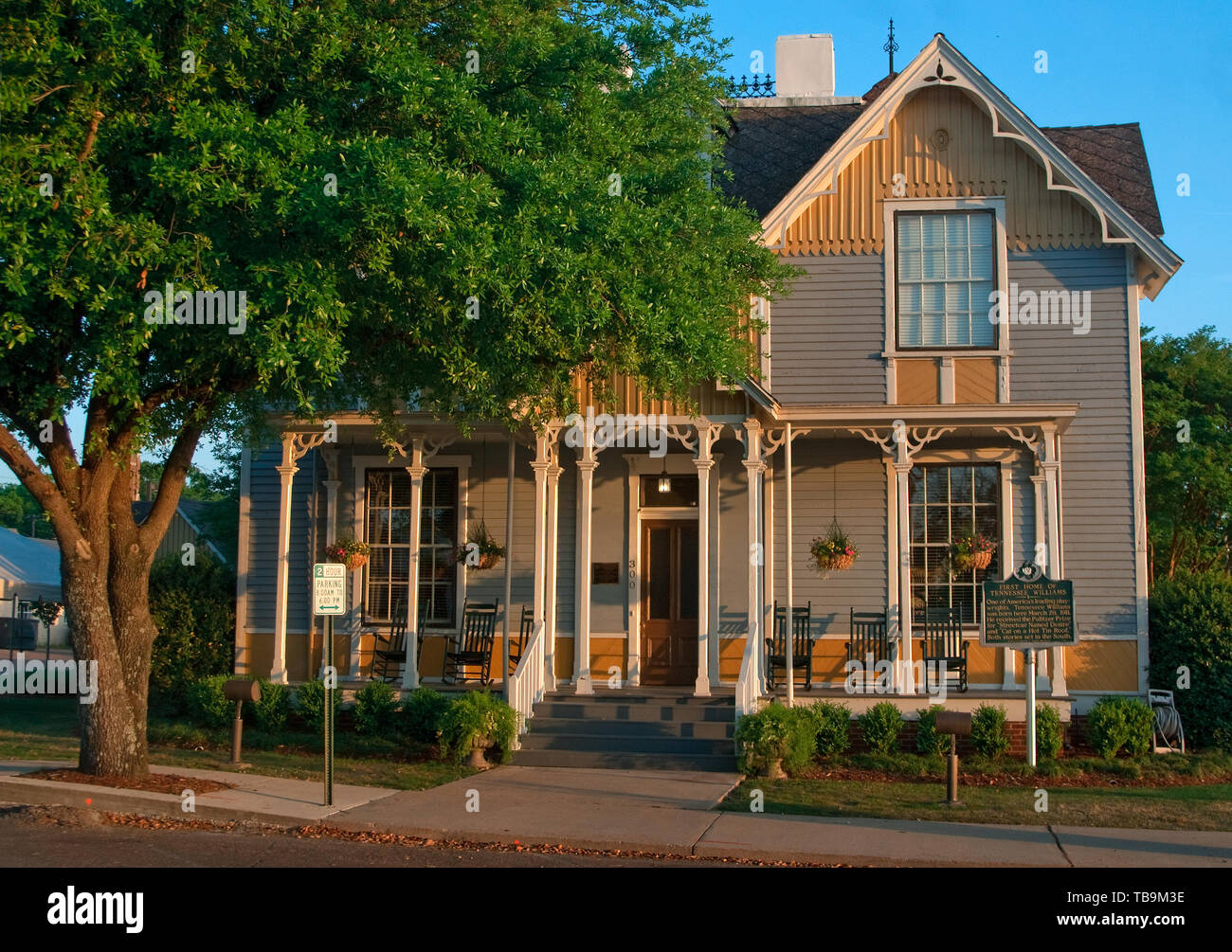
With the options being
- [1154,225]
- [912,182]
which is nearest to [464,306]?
[912,182]

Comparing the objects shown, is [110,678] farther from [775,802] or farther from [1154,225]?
[1154,225]

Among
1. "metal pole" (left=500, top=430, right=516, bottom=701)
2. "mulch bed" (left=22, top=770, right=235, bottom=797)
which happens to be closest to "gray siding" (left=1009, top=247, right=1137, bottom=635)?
"metal pole" (left=500, top=430, right=516, bottom=701)

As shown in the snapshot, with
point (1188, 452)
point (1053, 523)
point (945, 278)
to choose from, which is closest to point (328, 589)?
point (1053, 523)

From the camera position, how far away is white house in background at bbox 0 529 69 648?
1231 inches

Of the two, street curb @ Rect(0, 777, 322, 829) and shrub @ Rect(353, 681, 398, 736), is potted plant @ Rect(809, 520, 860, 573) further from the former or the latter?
street curb @ Rect(0, 777, 322, 829)

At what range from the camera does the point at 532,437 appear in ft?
54.0

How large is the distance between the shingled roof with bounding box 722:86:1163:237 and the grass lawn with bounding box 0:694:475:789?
891cm

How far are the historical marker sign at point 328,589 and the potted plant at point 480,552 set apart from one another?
5747mm

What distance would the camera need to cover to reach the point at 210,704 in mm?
16109

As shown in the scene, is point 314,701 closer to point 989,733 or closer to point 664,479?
point 664,479

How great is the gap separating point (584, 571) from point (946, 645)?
4.77 m

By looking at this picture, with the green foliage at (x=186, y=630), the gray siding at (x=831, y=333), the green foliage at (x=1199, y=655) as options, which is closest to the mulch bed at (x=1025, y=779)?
the green foliage at (x=1199, y=655)

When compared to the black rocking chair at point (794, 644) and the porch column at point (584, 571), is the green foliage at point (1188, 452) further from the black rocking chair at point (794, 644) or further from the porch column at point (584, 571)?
the porch column at point (584, 571)
